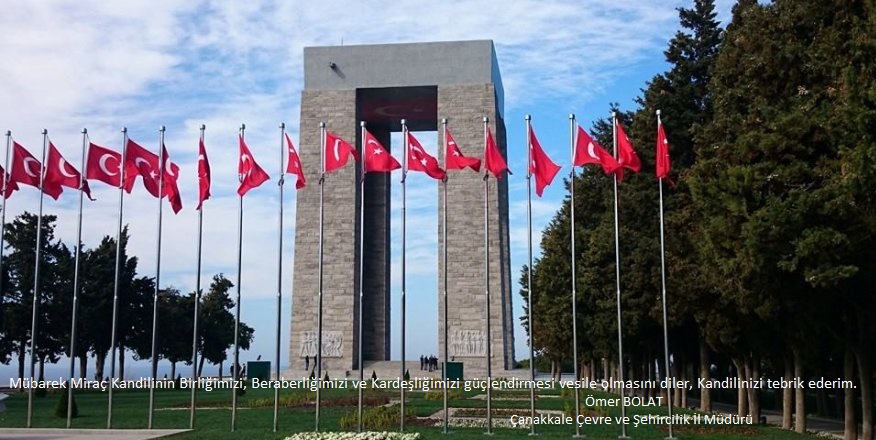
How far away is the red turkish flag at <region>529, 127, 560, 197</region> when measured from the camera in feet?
67.5

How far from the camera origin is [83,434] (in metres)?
20.6

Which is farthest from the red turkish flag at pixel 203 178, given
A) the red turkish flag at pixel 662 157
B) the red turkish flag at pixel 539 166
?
the red turkish flag at pixel 662 157

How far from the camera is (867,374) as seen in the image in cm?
1884

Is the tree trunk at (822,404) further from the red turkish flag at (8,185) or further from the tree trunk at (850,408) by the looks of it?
the red turkish flag at (8,185)

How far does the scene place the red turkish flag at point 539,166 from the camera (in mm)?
20578

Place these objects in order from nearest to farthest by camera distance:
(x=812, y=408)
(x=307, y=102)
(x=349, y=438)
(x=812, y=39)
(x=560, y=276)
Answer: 1. (x=349, y=438)
2. (x=812, y=39)
3. (x=560, y=276)
4. (x=812, y=408)
5. (x=307, y=102)

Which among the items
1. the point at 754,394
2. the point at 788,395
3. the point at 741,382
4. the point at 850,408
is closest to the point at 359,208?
the point at 741,382

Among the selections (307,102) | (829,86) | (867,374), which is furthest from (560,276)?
(307,102)

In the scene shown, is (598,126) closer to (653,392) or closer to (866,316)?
(653,392)

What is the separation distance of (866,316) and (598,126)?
21.4 metres

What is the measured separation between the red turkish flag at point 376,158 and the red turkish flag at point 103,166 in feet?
19.8

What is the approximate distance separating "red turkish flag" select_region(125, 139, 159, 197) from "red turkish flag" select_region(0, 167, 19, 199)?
9.26 ft

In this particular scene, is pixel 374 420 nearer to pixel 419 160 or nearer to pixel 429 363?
pixel 419 160

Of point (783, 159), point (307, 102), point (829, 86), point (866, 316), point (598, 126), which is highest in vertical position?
point (307, 102)
